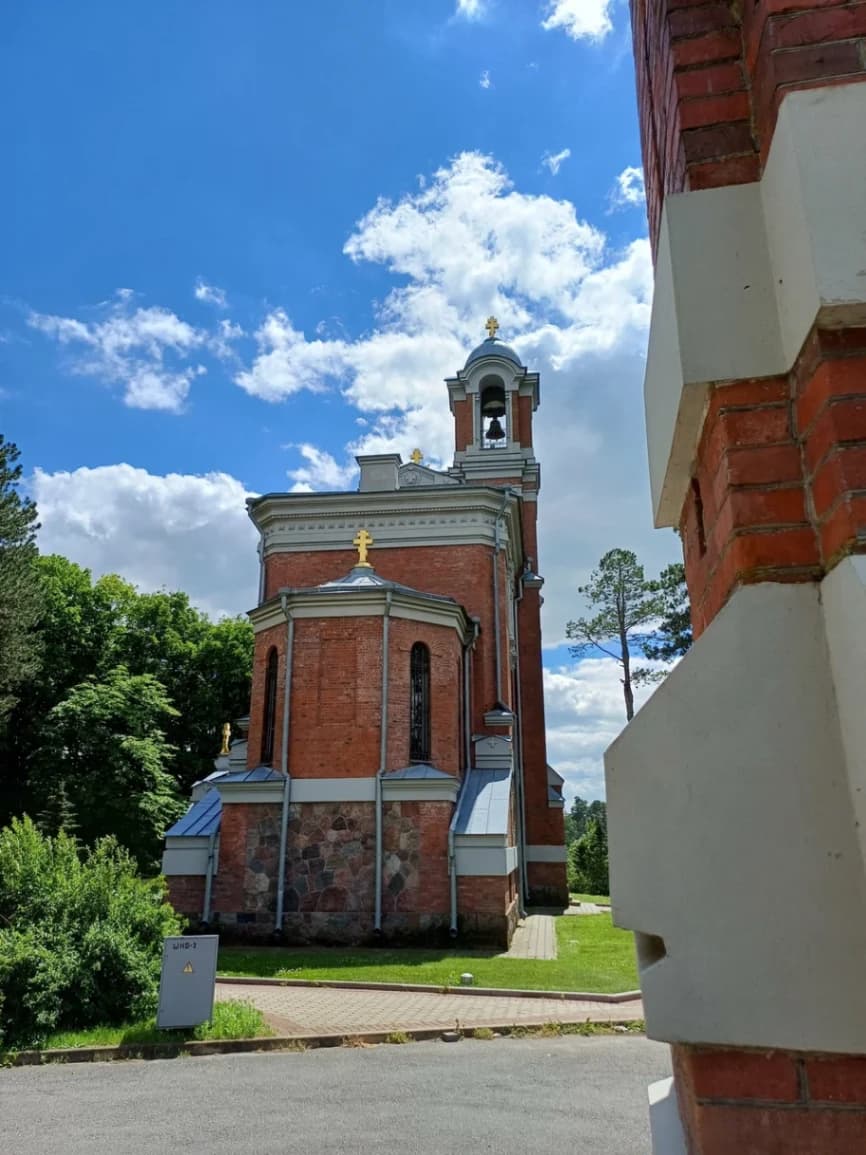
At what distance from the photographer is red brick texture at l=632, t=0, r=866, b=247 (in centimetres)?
148

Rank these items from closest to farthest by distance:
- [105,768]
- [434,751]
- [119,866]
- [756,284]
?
1. [756,284]
2. [119,866]
3. [434,751]
4. [105,768]

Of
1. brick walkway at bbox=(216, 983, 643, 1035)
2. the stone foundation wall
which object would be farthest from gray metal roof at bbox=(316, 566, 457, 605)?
brick walkway at bbox=(216, 983, 643, 1035)

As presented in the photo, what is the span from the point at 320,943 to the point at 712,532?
13844 millimetres

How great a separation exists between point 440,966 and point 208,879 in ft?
16.6

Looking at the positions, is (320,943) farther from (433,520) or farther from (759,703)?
(759,703)

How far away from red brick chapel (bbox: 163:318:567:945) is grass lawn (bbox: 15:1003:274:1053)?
5.50m

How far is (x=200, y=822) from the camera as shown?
15469 mm

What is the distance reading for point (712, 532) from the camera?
1.59 m

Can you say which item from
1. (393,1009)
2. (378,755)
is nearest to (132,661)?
(378,755)

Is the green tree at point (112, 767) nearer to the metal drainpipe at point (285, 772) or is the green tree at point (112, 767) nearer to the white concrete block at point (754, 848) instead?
the metal drainpipe at point (285, 772)

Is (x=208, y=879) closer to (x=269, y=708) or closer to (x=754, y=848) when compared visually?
(x=269, y=708)

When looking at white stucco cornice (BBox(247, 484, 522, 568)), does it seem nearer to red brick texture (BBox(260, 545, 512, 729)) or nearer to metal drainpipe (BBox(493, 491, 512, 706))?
metal drainpipe (BBox(493, 491, 512, 706))

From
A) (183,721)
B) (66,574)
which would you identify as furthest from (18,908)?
(66,574)

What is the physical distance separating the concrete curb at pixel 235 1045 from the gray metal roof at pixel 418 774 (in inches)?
235
